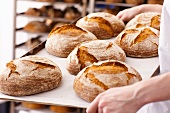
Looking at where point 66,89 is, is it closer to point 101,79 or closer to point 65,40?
point 101,79

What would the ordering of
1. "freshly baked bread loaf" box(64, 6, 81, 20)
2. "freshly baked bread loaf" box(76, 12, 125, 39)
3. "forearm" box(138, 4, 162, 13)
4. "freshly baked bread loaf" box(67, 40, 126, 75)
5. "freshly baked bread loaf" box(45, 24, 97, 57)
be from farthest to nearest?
"freshly baked bread loaf" box(64, 6, 81, 20) < "forearm" box(138, 4, 162, 13) < "freshly baked bread loaf" box(76, 12, 125, 39) < "freshly baked bread loaf" box(45, 24, 97, 57) < "freshly baked bread loaf" box(67, 40, 126, 75)

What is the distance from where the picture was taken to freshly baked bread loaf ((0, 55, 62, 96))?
1.34 m

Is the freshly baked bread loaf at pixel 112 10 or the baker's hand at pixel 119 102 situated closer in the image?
the baker's hand at pixel 119 102

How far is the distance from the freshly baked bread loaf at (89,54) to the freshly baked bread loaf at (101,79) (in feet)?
0.54

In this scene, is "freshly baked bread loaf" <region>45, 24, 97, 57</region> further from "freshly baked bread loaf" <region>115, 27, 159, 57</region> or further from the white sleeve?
the white sleeve

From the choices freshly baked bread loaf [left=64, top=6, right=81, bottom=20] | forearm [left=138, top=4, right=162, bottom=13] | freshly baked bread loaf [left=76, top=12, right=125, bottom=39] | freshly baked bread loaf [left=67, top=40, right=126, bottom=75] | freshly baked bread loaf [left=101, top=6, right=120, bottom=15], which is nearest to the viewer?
freshly baked bread loaf [left=67, top=40, right=126, bottom=75]

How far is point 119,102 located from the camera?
3.27 ft

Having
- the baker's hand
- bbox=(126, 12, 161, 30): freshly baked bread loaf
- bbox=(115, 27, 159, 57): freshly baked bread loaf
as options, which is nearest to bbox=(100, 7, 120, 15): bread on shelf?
bbox=(126, 12, 161, 30): freshly baked bread loaf

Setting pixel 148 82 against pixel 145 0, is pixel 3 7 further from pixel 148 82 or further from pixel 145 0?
pixel 148 82

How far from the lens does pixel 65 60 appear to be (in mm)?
1714

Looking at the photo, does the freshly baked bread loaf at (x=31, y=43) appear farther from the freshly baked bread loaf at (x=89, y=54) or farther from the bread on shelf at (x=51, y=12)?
the freshly baked bread loaf at (x=89, y=54)

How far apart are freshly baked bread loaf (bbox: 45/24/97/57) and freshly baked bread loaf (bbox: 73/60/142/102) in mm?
373

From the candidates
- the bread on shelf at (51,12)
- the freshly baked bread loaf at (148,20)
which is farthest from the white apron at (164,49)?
the bread on shelf at (51,12)

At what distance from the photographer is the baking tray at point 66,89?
1289mm
